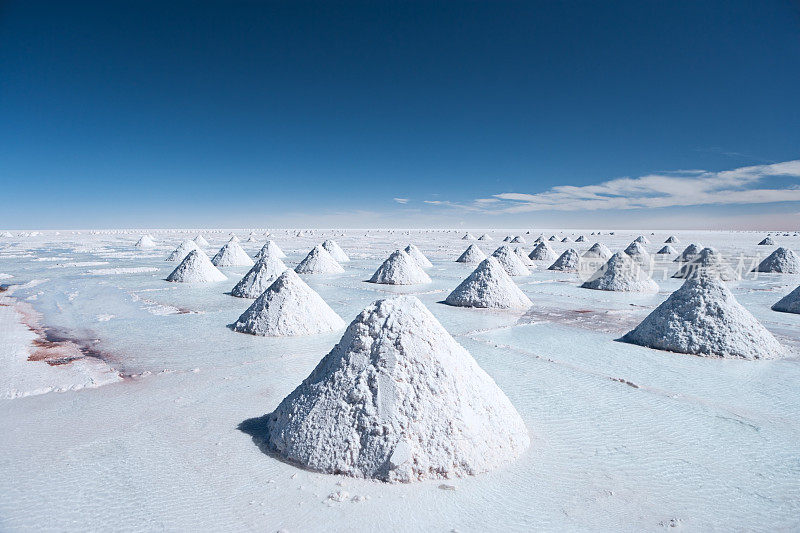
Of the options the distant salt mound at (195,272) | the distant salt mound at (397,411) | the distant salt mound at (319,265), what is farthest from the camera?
the distant salt mound at (319,265)

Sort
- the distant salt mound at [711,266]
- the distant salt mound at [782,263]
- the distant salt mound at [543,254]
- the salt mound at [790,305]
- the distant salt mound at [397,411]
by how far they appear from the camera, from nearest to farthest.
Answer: the distant salt mound at [397,411]
the salt mound at [790,305]
the distant salt mound at [711,266]
the distant salt mound at [782,263]
the distant salt mound at [543,254]

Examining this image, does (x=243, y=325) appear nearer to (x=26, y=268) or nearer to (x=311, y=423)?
(x=311, y=423)

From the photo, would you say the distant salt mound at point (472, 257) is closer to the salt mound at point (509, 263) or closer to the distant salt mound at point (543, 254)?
the distant salt mound at point (543, 254)

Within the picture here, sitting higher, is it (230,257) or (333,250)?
(333,250)

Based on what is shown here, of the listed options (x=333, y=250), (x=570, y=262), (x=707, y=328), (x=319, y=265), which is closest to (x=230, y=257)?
(x=333, y=250)

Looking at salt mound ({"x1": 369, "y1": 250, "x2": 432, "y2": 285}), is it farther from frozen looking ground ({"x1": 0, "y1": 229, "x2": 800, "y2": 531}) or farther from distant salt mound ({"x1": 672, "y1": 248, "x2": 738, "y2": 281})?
distant salt mound ({"x1": 672, "y1": 248, "x2": 738, "y2": 281})

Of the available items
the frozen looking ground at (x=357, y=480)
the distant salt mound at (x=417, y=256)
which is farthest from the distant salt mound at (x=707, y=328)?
the distant salt mound at (x=417, y=256)

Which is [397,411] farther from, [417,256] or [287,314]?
[417,256]
